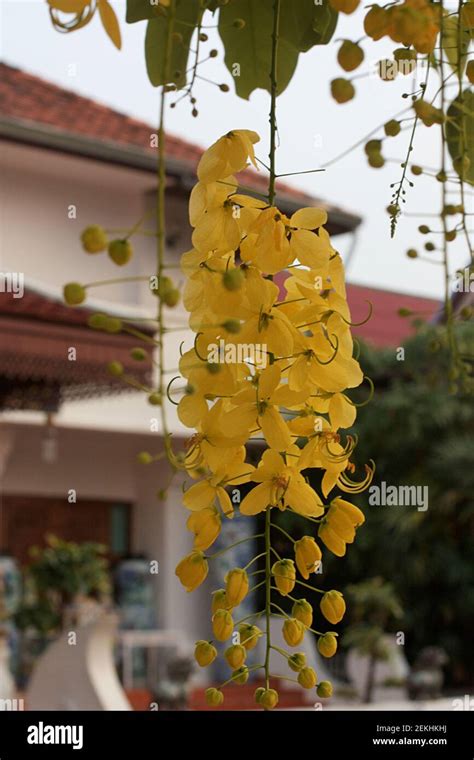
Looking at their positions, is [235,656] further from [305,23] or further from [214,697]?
[305,23]

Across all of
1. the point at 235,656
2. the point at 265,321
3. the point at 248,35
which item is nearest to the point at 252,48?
the point at 248,35

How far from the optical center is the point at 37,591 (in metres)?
5.55

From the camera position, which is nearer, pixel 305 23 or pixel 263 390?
pixel 263 390

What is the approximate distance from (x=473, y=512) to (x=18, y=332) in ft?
11.5

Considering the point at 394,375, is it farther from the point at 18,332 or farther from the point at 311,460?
the point at 311,460

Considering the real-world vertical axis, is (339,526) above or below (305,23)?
below

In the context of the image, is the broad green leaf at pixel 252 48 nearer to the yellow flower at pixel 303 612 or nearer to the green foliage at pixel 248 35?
the green foliage at pixel 248 35

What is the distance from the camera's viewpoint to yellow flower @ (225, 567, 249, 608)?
489 mm

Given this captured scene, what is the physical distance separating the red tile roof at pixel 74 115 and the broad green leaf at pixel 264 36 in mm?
6289

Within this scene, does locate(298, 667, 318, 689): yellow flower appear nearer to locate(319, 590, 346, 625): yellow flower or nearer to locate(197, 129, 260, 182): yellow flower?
locate(319, 590, 346, 625): yellow flower

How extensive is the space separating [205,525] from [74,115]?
742 centimetres

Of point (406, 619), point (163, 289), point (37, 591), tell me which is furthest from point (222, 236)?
point (406, 619)

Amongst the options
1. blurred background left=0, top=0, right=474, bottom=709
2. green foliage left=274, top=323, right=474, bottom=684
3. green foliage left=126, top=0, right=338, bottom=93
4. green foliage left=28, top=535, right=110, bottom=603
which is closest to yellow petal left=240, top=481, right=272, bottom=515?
green foliage left=126, top=0, right=338, bottom=93

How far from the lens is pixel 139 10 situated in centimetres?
62
